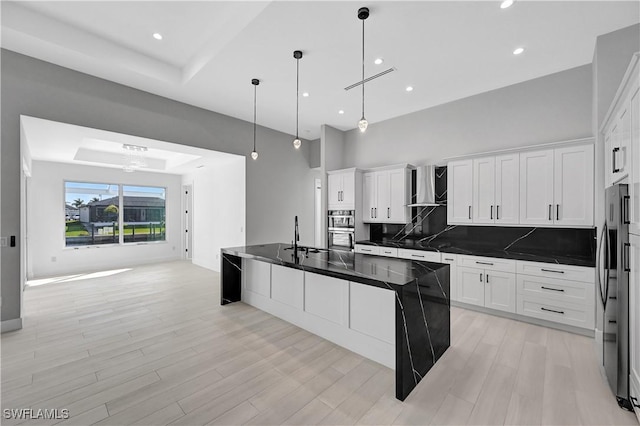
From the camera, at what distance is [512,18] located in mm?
2572

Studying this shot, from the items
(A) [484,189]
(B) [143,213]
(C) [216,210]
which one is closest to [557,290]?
(A) [484,189]

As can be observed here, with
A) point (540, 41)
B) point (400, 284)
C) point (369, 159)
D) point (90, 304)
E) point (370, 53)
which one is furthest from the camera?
point (369, 159)

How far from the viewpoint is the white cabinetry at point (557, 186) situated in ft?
10.2

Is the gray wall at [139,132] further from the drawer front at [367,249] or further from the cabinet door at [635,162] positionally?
the cabinet door at [635,162]

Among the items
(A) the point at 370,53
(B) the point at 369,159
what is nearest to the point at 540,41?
(A) the point at 370,53

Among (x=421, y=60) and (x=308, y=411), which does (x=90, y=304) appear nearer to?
(x=308, y=411)

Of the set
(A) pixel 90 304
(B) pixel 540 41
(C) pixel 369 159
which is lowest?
(A) pixel 90 304

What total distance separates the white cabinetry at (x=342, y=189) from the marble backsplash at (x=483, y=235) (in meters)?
0.79

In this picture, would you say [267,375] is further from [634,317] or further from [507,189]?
[507,189]

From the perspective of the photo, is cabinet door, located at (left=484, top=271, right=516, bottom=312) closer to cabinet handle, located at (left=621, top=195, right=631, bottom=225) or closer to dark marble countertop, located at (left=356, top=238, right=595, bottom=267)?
dark marble countertop, located at (left=356, top=238, right=595, bottom=267)

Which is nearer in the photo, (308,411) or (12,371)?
(308,411)

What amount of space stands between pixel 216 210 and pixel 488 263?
583 centimetres

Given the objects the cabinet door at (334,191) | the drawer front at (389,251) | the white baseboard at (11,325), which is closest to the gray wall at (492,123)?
the cabinet door at (334,191)

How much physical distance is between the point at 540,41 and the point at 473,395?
3.59 metres
